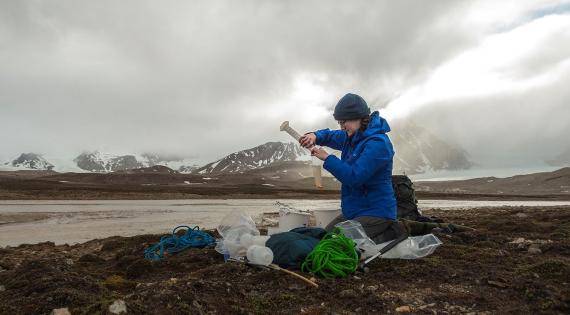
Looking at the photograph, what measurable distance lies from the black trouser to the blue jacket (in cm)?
10

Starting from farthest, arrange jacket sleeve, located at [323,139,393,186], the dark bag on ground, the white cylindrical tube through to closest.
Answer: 1. the dark bag on ground
2. the white cylindrical tube
3. jacket sleeve, located at [323,139,393,186]

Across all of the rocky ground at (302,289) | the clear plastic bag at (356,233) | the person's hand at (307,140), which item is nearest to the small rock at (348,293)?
the rocky ground at (302,289)

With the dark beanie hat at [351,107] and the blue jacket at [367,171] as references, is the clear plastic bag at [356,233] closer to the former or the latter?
the blue jacket at [367,171]

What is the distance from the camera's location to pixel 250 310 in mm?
3875

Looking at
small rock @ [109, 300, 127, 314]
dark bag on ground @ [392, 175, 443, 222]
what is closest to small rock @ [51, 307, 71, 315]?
small rock @ [109, 300, 127, 314]

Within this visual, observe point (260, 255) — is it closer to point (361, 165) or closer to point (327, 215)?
point (361, 165)

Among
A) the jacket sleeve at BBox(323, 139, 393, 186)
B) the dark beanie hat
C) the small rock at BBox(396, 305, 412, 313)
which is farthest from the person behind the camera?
the dark beanie hat

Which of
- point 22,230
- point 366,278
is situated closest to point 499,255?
point 366,278

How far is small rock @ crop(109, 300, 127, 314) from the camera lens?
335 cm

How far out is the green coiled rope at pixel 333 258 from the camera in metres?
4.99

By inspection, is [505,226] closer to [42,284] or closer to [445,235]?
[445,235]

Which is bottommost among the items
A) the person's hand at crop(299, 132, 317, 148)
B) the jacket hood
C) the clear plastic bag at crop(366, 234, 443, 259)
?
the clear plastic bag at crop(366, 234, 443, 259)

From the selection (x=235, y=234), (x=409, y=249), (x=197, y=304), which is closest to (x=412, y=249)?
(x=409, y=249)

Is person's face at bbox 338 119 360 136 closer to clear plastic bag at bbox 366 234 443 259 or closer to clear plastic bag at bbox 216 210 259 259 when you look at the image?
clear plastic bag at bbox 366 234 443 259
